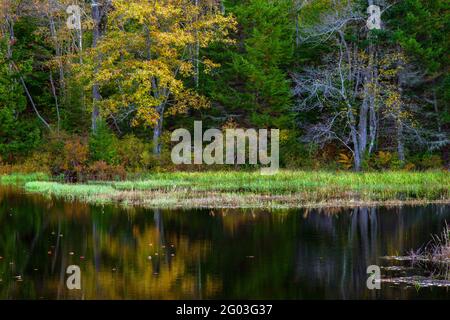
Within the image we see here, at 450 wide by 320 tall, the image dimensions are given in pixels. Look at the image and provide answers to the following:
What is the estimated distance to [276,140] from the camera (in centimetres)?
3516

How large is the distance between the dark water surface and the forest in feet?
36.6

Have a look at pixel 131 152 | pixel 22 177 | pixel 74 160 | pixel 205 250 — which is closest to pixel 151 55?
pixel 131 152

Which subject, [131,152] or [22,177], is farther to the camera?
[131,152]

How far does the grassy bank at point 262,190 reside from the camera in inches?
941

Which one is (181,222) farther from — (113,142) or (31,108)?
(31,108)

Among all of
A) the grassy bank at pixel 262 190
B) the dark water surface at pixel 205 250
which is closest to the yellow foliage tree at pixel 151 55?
the grassy bank at pixel 262 190

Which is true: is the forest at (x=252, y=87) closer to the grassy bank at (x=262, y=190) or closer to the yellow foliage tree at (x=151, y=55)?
the yellow foliage tree at (x=151, y=55)

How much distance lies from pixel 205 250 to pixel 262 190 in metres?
9.97

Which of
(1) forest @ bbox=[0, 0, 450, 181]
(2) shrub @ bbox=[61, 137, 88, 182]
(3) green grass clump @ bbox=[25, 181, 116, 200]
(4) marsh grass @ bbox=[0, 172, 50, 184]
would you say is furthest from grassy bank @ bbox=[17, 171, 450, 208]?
(1) forest @ bbox=[0, 0, 450, 181]

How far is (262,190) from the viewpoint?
26.3 metres

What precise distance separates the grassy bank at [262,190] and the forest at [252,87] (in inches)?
147

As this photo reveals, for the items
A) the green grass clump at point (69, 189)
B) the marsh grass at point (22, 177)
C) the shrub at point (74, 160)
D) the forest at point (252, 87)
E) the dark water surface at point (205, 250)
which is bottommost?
the dark water surface at point (205, 250)

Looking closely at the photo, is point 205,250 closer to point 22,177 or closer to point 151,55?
point 22,177
